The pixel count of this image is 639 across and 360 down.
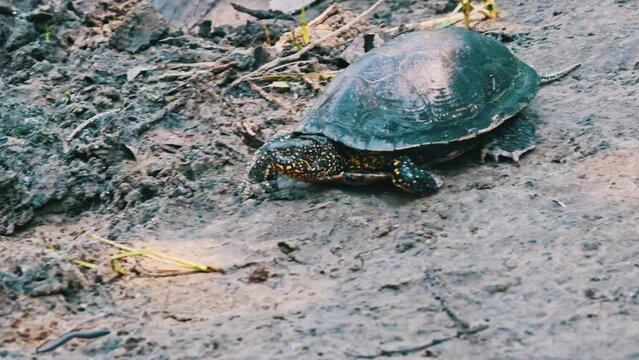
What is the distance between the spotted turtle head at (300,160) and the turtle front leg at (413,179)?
15.3 inches

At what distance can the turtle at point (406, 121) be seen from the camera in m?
4.74

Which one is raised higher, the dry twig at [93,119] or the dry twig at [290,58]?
the dry twig at [290,58]

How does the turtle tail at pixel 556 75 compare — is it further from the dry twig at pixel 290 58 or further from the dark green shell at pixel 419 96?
the dry twig at pixel 290 58

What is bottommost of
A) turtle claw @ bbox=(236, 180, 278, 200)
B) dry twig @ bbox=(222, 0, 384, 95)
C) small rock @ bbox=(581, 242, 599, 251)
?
turtle claw @ bbox=(236, 180, 278, 200)

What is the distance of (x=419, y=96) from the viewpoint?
15.8 ft

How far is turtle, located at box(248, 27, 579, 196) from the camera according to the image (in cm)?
474

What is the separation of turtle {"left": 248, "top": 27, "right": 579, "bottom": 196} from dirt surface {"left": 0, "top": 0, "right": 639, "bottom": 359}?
0.14 m

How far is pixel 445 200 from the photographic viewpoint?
457 centimetres

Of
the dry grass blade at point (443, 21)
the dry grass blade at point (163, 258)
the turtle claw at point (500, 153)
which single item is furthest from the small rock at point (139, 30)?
the turtle claw at point (500, 153)

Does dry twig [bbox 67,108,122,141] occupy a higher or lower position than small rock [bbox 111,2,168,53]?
lower

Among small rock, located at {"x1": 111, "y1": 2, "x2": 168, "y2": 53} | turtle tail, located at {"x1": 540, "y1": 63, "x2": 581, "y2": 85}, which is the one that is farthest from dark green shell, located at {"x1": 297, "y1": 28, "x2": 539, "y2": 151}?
small rock, located at {"x1": 111, "y1": 2, "x2": 168, "y2": 53}

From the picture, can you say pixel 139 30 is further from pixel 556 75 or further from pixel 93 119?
pixel 556 75

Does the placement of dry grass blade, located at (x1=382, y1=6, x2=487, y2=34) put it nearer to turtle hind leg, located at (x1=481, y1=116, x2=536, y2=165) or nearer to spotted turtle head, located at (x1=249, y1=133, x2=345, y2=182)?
turtle hind leg, located at (x1=481, y1=116, x2=536, y2=165)

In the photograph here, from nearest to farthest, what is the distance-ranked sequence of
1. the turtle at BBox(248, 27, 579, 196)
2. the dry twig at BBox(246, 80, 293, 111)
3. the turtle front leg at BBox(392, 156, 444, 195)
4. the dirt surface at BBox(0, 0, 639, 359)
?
the dirt surface at BBox(0, 0, 639, 359)
the turtle front leg at BBox(392, 156, 444, 195)
the turtle at BBox(248, 27, 579, 196)
the dry twig at BBox(246, 80, 293, 111)
